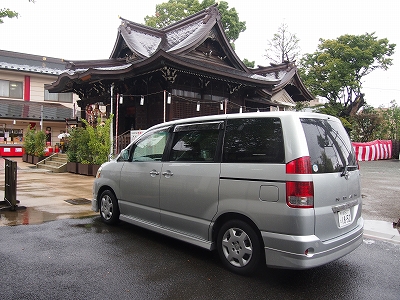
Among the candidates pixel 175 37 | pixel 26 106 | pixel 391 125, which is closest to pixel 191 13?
pixel 175 37

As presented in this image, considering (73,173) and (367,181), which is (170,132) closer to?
(367,181)

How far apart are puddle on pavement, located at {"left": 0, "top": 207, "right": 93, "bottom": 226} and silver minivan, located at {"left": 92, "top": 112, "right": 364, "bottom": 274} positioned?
247 cm

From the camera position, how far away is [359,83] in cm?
2591

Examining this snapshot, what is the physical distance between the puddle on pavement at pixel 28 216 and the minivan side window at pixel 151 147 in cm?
215

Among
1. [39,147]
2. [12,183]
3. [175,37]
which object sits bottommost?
[12,183]

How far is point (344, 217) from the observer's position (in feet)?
11.6

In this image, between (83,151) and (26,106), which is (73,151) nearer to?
(83,151)

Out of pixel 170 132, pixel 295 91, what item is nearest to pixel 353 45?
pixel 295 91

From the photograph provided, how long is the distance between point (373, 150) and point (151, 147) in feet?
78.3

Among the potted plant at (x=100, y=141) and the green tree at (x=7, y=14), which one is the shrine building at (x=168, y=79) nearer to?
the potted plant at (x=100, y=141)

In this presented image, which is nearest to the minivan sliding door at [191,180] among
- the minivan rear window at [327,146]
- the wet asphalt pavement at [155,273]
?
the wet asphalt pavement at [155,273]

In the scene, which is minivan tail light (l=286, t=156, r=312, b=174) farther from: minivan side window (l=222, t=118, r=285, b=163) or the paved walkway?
the paved walkway

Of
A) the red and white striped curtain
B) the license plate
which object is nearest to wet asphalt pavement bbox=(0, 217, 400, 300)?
the license plate

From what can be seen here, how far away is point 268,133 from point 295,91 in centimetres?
2059
